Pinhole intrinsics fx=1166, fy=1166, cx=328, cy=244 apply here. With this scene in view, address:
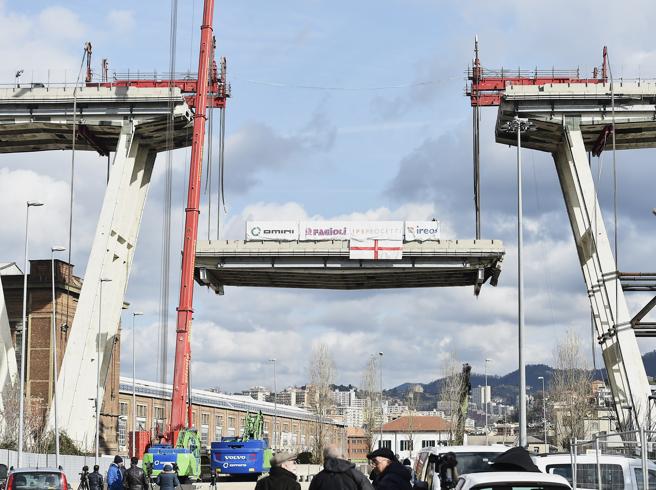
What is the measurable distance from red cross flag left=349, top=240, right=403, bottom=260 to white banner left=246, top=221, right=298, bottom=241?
12.3 feet

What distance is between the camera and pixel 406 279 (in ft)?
232

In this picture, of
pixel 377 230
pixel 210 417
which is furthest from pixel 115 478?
pixel 210 417

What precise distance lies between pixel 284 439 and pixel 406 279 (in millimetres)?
71059

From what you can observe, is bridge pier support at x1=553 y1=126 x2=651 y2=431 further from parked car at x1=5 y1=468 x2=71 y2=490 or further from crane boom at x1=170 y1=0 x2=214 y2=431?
parked car at x1=5 y1=468 x2=71 y2=490

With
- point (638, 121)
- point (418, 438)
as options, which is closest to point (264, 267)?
point (638, 121)

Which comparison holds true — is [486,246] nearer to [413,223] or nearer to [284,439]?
[413,223]

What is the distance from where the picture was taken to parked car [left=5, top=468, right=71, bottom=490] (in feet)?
85.0

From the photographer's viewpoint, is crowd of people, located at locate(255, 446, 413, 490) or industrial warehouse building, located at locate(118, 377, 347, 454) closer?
crowd of people, located at locate(255, 446, 413, 490)

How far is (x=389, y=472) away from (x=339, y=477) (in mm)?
987

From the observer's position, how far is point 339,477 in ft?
37.8

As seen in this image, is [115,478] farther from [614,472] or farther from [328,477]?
[328,477]

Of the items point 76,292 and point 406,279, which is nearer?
point 406,279

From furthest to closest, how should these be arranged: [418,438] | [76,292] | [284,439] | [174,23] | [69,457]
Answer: [418,438]
[284,439]
[76,292]
[174,23]
[69,457]

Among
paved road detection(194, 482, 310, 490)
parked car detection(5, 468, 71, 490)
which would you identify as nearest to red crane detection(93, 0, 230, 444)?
paved road detection(194, 482, 310, 490)
